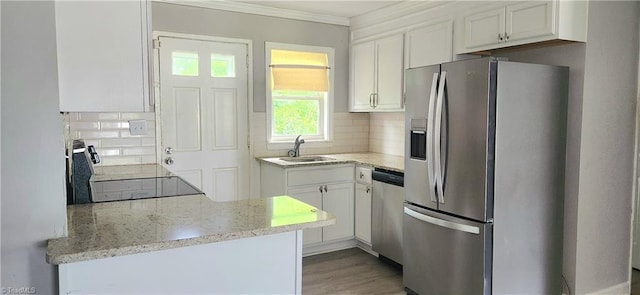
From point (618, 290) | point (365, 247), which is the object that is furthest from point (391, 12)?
point (618, 290)

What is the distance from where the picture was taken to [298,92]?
14.5 feet

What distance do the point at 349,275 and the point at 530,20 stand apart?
2.24 metres

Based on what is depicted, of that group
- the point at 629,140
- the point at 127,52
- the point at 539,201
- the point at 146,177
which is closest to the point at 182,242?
the point at 127,52

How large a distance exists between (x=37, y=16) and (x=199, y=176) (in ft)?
8.87

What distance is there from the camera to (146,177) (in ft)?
9.50

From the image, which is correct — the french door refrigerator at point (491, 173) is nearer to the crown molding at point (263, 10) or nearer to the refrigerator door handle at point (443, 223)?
the refrigerator door handle at point (443, 223)

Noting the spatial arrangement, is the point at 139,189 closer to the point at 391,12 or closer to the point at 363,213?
the point at 363,213

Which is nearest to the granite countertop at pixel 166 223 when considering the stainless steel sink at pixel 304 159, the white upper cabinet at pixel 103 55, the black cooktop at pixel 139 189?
the black cooktop at pixel 139 189

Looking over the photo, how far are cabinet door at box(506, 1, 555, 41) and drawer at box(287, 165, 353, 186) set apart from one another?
69.4 inches

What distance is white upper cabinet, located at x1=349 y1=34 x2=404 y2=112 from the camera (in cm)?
391

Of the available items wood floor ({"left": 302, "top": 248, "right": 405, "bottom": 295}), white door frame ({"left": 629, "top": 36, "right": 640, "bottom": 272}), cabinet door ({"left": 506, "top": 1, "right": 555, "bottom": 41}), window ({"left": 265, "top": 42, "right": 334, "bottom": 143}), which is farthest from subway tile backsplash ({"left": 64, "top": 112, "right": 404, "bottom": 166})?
white door frame ({"left": 629, "top": 36, "right": 640, "bottom": 272})

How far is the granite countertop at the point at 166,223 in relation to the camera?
137 centimetres

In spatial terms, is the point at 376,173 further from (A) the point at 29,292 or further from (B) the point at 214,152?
(A) the point at 29,292

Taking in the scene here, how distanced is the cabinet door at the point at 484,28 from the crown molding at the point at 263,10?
62.9 inches
